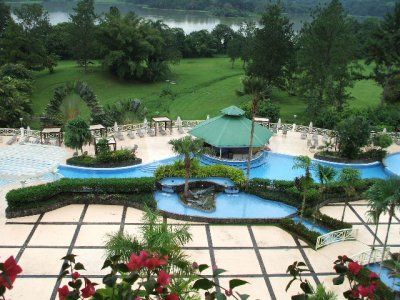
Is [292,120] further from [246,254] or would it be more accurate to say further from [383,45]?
[246,254]

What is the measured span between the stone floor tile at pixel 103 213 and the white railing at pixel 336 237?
7981 millimetres

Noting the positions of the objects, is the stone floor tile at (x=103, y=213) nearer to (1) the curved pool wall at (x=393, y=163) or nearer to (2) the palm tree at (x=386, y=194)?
(2) the palm tree at (x=386, y=194)

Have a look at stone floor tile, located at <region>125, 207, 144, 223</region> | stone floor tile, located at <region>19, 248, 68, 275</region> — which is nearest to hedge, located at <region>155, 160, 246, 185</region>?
stone floor tile, located at <region>125, 207, 144, 223</region>

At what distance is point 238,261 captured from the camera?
16.4 m

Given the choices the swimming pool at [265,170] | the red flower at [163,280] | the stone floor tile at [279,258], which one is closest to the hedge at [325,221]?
the stone floor tile at [279,258]

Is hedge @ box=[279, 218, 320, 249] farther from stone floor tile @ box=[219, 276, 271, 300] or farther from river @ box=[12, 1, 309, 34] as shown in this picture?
river @ box=[12, 1, 309, 34]

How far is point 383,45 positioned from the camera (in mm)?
34938

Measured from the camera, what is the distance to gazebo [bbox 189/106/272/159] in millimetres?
25078

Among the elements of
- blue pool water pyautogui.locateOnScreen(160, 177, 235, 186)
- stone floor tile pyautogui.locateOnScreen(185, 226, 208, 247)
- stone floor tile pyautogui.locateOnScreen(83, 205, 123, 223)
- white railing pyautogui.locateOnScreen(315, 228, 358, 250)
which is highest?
blue pool water pyautogui.locateOnScreen(160, 177, 235, 186)

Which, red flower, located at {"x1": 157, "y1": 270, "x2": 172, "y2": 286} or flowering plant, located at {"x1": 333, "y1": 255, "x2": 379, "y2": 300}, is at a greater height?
red flower, located at {"x1": 157, "y1": 270, "x2": 172, "y2": 286}

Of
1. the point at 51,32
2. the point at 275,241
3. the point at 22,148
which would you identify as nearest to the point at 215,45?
the point at 51,32

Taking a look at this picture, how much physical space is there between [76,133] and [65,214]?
218 inches

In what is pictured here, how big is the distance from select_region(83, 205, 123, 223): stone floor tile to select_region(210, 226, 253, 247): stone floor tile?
4.06 metres

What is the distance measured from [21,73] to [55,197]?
2364 cm
